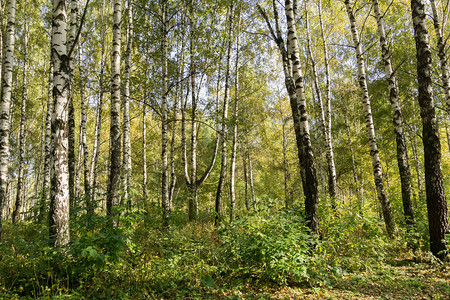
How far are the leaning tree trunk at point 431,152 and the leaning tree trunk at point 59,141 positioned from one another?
24.2 ft

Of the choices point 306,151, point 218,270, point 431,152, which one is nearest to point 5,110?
point 218,270

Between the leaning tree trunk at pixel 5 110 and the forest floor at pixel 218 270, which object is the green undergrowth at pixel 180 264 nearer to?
the forest floor at pixel 218 270

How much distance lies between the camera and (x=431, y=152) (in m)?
5.49

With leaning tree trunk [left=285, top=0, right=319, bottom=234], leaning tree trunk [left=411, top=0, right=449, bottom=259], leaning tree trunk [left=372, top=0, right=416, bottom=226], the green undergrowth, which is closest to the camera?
the green undergrowth

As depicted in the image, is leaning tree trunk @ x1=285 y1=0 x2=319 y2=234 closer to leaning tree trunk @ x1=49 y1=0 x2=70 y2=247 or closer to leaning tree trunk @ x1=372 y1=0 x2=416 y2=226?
leaning tree trunk @ x1=372 y1=0 x2=416 y2=226

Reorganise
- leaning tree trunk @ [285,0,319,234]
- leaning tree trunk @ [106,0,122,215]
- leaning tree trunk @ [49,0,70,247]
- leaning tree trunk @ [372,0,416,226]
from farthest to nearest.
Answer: leaning tree trunk @ [372,0,416,226], leaning tree trunk @ [106,0,122,215], leaning tree trunk @ [285,0,319,234], leaning tree trunk @ [49,0,70,247]

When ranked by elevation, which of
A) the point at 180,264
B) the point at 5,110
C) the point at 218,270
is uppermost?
the point at 5,110

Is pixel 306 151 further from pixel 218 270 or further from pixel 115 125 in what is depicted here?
pixel 115 125

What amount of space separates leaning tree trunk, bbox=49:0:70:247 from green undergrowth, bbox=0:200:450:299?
10.9 inches

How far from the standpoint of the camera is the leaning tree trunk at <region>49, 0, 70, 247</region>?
4.10 metres

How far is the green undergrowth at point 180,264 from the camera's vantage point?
3.50 meters

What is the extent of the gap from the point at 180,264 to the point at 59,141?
10.6 ft

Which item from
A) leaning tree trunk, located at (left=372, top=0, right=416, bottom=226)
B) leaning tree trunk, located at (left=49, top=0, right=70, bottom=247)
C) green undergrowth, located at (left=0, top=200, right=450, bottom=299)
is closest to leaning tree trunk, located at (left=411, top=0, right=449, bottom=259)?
green undergrowth, located at (left=0, top=200, right=450, bottom=299)

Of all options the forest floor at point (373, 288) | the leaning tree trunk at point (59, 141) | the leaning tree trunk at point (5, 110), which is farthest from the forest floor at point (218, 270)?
the leaning tree trunk at point (5, 110)
